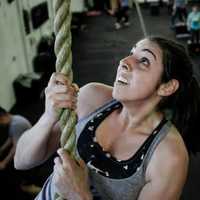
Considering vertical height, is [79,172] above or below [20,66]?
above

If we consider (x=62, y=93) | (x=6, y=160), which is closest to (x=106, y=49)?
(x=6, y=160)

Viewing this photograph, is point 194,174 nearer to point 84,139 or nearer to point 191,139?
point 191,139

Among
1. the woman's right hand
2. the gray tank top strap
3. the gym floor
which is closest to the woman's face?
the gray tank top strap

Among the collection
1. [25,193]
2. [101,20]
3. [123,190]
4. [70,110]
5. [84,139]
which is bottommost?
[101,20]

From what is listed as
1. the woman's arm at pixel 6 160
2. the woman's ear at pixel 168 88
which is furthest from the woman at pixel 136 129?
the woman's arm at pixel 6 160

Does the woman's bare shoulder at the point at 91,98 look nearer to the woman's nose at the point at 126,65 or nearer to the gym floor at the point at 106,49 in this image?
the woman's nose at the point at 126,65

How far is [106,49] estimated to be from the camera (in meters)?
7.62

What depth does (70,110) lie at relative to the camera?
0.83 meters

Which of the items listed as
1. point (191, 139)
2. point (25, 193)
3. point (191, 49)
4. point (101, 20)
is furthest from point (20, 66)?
point (101, 20)

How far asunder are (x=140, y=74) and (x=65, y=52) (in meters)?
0.34

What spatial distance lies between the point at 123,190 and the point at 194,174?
2430mm

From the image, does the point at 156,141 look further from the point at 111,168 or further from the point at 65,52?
the point at 65,52

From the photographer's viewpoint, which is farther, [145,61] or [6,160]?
[6,160]

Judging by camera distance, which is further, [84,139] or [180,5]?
[180,5]
